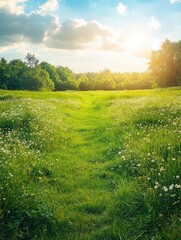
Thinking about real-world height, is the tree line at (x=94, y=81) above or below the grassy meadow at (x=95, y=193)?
above

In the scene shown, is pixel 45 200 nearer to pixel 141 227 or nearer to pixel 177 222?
pixel 141 227

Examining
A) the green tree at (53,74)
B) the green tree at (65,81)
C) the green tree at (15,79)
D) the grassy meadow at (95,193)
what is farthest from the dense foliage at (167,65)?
the grassy meadow at (95,193)

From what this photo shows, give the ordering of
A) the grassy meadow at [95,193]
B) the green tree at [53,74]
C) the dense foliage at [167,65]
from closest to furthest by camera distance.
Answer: the grassy meadow at [95,193]
the dense foliage at [167,65]
the green tree at [53,74]

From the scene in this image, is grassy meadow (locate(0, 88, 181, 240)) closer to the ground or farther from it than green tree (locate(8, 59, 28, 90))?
closer to the ground

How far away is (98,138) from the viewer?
48.9 feet

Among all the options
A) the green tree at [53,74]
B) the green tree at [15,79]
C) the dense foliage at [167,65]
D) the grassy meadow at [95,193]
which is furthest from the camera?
the green tree at [53,74]

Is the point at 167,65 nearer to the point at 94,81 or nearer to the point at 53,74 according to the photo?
the point at 94,81

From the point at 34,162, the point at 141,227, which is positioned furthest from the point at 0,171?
the point at 141,227

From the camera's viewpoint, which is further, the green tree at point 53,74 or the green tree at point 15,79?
the green tree at point 53,74

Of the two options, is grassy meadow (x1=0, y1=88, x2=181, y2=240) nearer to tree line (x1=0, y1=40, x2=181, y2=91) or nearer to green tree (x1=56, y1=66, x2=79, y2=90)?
tree line (x1=0, y1=40, x2=181, y2=91)

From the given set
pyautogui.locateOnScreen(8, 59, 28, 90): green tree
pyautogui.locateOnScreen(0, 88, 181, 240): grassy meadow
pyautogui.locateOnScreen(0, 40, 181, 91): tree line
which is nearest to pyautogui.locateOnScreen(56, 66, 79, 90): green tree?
pyautogui.locateOnScreen(0, 40, 181, 91): tree line

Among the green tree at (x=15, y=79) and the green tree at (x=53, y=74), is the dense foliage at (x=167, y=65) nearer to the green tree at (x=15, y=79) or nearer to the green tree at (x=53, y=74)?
the green tree at (x=15, y=79)

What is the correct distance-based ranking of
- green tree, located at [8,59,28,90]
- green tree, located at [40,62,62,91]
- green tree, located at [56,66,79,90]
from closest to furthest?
green tree, located at [8,59,28,90], green tree, located at [56,66,79,90], green tree, located at [40,62,62,91]

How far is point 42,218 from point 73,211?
887 mm
